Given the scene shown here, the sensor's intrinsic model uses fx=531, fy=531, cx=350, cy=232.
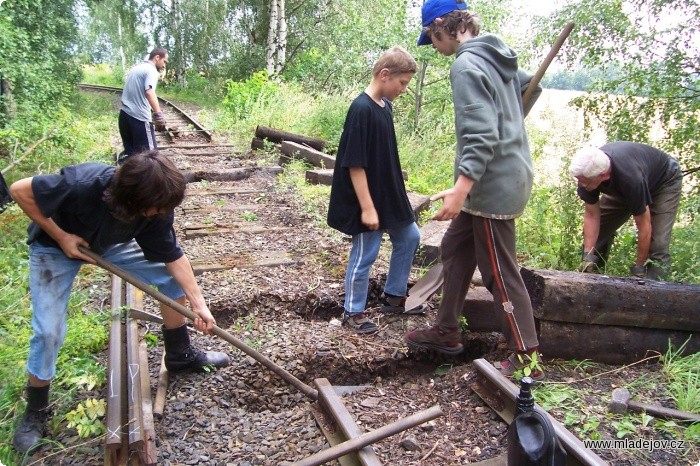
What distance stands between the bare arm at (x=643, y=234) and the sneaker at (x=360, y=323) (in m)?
2.16

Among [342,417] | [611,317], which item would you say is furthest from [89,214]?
[611,317]

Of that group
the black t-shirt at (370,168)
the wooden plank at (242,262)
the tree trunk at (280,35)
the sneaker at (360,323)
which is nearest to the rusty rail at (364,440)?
the sneaker at (360,323)

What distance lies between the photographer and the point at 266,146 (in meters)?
10.4

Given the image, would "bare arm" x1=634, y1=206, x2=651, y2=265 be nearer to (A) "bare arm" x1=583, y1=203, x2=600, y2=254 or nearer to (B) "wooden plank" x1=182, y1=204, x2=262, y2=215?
(A) "bare arm" x1=583, y1=203, x2=600, y2=254

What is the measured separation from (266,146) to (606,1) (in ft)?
21.4

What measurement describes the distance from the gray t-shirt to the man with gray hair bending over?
5.70 m

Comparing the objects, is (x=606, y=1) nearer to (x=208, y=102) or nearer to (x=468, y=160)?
(x=468, y=160)

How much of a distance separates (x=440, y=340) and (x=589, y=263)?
5.35 ft

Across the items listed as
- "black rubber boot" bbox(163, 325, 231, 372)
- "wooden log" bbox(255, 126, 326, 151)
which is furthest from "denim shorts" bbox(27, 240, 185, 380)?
"wooden log" bbox(255, 126, 326, 151)

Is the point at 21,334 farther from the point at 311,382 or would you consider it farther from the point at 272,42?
the point at 272,42

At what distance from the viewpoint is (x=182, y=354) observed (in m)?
3.39

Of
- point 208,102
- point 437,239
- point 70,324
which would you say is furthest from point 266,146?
point 208,102

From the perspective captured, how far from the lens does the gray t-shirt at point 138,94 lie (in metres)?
7.27

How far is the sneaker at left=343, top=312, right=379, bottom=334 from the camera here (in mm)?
4004
